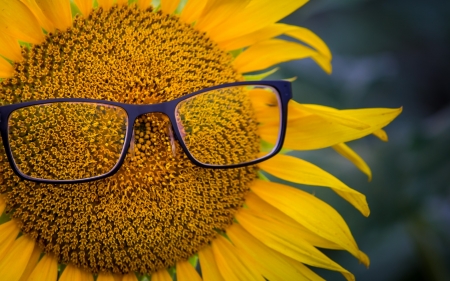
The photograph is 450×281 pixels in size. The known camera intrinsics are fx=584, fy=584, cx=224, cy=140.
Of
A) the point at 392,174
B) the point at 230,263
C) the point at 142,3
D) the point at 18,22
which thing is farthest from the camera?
the point at 392,174

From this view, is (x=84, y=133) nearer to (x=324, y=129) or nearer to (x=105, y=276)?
(x=105, y=276)

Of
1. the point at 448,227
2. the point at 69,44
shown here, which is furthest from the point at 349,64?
the point at 69,44

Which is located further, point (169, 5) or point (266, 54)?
point (266, 54)

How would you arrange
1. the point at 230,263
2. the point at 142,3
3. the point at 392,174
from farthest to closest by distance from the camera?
the point at 392,174 < the point at 230,263 < the point at 142,3

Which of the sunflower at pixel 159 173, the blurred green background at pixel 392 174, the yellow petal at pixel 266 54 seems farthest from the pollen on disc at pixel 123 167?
the blurred green background at pixel 392 174

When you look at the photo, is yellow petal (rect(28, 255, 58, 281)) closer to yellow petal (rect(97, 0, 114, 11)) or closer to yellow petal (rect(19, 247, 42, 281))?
yellow petal (rect(19, 247, 42, 281))

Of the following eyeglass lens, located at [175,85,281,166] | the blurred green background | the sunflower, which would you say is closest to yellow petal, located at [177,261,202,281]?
the sunflower

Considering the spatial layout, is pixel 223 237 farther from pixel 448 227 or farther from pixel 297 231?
pixel 448 227

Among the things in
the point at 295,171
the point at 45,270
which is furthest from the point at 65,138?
the point at 295,171
